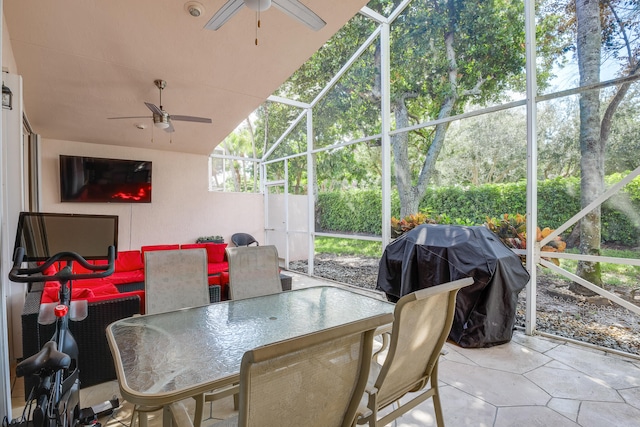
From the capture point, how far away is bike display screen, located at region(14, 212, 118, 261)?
1.58 meters

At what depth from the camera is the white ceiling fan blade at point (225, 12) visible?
Answer: 2143mm

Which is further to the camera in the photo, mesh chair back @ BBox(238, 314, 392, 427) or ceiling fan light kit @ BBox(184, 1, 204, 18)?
ceiling fan light kit @ BBox(184, 1, 204, 18)

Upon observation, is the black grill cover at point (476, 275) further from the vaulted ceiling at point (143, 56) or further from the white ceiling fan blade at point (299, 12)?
the vaulted ceiling at point (143, 56)

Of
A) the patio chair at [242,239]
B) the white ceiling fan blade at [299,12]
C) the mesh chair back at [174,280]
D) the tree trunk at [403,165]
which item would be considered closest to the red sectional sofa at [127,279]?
the mesh chair back at [174,280]

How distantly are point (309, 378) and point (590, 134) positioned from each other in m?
3.53

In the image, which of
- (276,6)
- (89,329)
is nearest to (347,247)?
(89,329)

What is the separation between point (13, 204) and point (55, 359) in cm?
160

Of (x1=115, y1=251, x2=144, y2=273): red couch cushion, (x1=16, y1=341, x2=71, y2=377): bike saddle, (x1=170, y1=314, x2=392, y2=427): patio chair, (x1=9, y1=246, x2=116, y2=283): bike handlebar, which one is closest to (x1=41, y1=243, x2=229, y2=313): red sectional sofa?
(x1=115, y1=251, x2=144, y2=273): red couch cushion

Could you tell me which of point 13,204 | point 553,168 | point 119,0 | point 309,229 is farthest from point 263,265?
point 309,229

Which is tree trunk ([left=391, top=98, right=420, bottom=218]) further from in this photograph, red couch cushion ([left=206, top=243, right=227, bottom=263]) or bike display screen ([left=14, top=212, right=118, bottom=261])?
bike display screen ([left=14, top=212, right=118, bottom=261])

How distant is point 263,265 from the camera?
268 centimetres

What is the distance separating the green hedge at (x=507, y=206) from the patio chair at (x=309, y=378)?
10.2 ft

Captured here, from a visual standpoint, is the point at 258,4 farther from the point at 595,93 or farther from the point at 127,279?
the point at 127,279

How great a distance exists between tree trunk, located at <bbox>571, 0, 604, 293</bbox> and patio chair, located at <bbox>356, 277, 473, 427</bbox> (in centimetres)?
248
